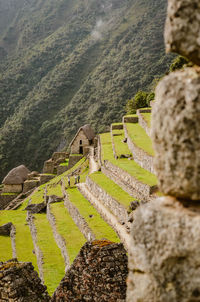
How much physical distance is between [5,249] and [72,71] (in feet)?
218

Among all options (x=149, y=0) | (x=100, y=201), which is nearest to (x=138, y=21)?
(x=149, y=0)

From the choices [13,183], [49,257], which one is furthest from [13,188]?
[49,257]

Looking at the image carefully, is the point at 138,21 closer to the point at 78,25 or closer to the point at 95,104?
the point at 95,104

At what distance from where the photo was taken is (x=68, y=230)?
1377cm

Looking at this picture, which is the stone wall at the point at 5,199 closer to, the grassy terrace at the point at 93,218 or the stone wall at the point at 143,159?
the grassy terrace at the point at 93,218

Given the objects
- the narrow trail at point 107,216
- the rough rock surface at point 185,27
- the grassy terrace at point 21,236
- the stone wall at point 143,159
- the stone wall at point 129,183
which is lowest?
the grassy terrace at point 21,236

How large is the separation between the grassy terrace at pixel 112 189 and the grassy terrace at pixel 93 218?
100cm

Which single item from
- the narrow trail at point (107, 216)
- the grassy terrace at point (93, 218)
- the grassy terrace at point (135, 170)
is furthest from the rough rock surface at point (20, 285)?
the grassy terrace at point (135, 170)

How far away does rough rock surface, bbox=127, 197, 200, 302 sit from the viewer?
207 centimetres

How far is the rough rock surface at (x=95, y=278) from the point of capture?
15.7ft

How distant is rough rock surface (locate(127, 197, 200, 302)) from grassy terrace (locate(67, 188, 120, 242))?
8.36 meters

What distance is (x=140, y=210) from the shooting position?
240 cm

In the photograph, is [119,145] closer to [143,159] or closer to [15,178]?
[143,159]

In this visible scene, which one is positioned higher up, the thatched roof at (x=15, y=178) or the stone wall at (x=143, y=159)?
the stone wall at (x=143, y=159)
